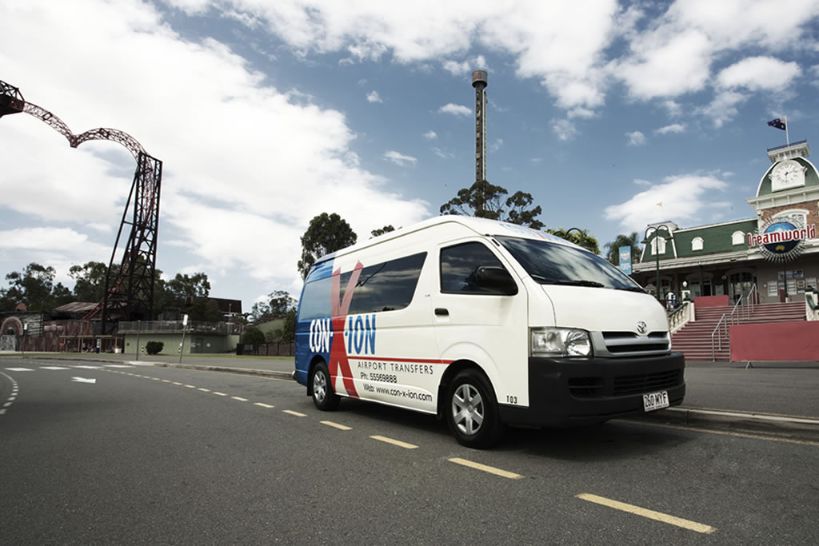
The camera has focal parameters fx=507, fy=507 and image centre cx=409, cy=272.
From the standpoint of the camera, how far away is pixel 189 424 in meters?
7.15

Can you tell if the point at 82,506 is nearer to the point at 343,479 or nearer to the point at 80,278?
the point at 343,479

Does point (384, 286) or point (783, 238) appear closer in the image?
point (384, 286)

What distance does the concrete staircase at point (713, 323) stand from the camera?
69.3 feet

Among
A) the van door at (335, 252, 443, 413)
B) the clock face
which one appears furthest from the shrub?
the clock face

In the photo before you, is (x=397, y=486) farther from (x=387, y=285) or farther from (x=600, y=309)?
(x=387, y=285)

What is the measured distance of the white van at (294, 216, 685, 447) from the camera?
451cm

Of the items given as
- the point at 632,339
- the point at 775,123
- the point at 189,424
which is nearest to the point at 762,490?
the point at 632,339

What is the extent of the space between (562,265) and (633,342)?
3.53 feet

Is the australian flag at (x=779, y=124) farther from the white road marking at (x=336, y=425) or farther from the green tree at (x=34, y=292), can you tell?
the green tree at (x=34, y=292)

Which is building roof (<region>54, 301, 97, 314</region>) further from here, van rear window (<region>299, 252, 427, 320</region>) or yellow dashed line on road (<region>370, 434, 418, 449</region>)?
yellow dashed line on road (<region>370, 434, 418, 449</region>)

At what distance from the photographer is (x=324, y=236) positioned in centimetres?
5703

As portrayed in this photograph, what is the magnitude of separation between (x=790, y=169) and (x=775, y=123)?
6476 millimetres

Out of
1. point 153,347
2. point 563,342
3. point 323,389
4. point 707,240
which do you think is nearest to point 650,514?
point 563,342

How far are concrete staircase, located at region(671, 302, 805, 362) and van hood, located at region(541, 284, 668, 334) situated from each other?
58.6 feet
